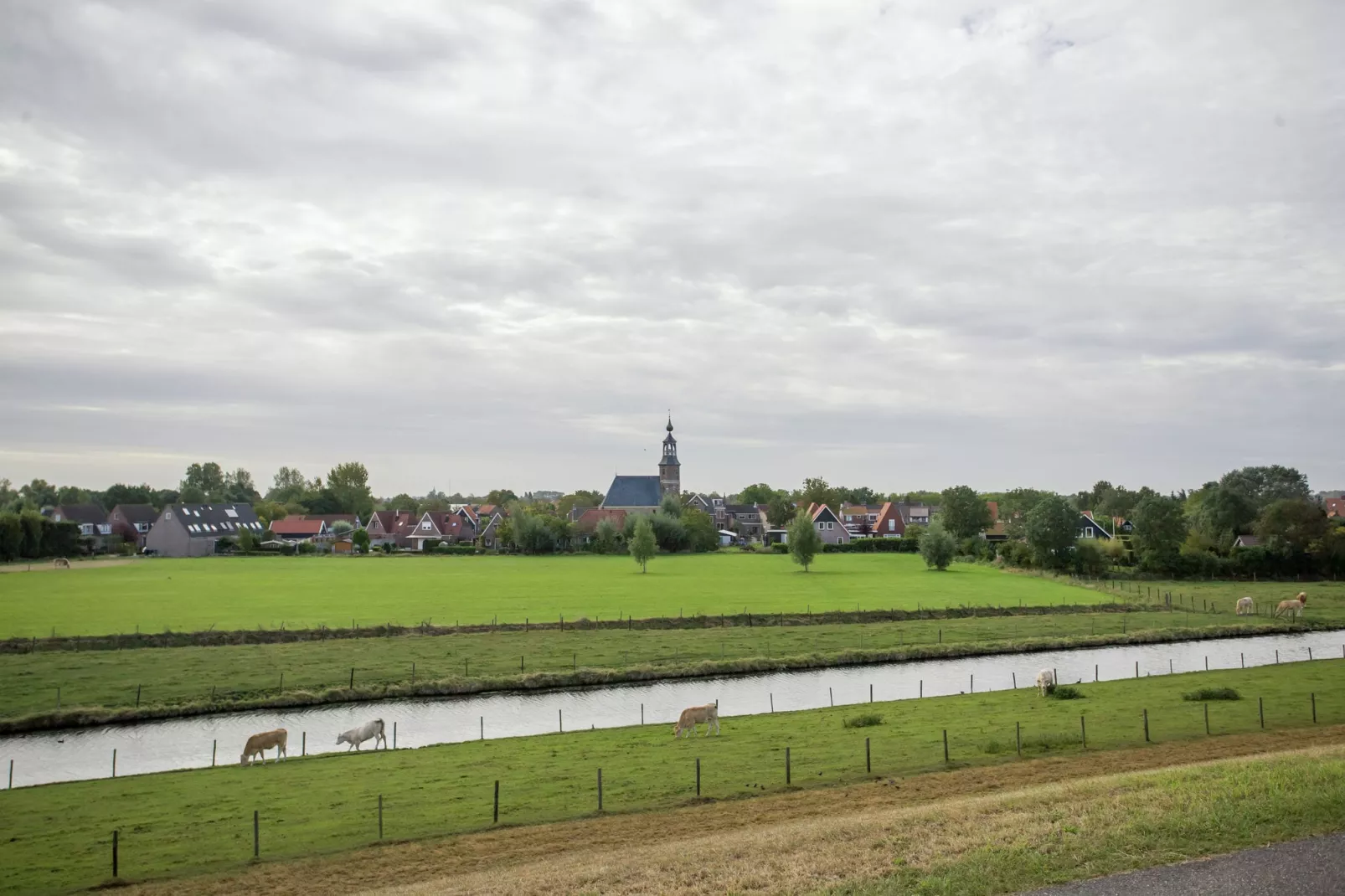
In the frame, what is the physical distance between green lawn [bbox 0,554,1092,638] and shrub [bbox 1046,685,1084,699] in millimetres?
30808

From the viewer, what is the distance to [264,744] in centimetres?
3288

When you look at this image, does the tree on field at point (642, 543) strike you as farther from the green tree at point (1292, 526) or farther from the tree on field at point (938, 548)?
the green tree at point (1292, 526)

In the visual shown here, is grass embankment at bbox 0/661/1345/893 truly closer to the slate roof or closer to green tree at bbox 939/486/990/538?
green tree at bbox 939/486/990/538

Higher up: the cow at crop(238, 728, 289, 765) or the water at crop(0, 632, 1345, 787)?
the cow at crop(238, 728, 289, 765)

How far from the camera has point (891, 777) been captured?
26.9 m

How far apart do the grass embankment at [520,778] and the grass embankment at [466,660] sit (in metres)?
13.1

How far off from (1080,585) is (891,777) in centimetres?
7166

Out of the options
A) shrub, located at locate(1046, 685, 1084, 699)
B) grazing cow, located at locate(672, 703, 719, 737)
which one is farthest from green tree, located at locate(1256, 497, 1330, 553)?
grazing cow, located at locate(672, 703, 719, 737)

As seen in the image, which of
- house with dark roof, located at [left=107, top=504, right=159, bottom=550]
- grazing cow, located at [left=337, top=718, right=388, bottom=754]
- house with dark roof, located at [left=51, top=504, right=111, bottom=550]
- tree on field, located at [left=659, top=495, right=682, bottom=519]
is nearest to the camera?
grazing cow, located at [left=337, top=718, right=388, bottom=754]

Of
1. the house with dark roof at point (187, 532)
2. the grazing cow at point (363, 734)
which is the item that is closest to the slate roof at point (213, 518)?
the house with dark roof at point (187, 532)

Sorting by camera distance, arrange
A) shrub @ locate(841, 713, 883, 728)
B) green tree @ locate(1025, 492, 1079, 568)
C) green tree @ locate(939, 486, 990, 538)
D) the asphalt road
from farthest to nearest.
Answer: green tree @ locate(939, 486, 990, 538), green tree @ locate(1025, 492, 1079, 568), shrub @ locate(841, 713, 883, 728), the asphalt road

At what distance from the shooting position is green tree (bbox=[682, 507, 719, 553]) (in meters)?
155

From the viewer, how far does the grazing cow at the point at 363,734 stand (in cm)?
3480

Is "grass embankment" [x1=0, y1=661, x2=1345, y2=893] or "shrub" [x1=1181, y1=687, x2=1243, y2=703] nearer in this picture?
"grass embankment" [x1=0, y1=661, x2=1345, y2=893]
